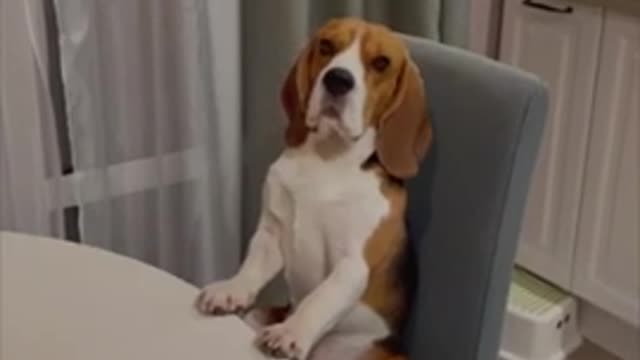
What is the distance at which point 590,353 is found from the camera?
255 centimetres

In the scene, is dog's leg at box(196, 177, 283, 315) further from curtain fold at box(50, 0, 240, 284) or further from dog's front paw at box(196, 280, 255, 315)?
curtain fold at box(50, 0, 240, 284)

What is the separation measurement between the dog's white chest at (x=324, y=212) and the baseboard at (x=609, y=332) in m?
1.35

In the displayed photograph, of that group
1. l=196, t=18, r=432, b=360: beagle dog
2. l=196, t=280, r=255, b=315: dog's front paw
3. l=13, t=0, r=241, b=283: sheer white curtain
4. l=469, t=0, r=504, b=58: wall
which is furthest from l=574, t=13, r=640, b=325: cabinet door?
l=196, t=280, r=255, b=315: dog's front paw

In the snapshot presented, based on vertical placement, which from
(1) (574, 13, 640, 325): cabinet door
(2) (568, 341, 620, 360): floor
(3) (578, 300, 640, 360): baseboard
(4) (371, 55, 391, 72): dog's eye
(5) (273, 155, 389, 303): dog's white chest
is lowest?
(2) (568, 341, 620, 360): floor

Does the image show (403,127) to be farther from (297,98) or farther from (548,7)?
(548,7)

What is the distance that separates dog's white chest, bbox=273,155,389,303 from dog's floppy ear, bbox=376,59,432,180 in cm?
4

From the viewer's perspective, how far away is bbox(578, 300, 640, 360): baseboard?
249 cm

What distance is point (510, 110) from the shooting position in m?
1.36

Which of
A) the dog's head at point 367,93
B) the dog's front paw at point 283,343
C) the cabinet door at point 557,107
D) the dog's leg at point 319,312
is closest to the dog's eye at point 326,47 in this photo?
the dog's head at point 367,93

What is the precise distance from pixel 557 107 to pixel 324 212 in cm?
122

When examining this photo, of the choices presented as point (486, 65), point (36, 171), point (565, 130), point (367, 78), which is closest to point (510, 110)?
point (486, 65)

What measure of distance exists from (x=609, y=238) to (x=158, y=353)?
149 cm

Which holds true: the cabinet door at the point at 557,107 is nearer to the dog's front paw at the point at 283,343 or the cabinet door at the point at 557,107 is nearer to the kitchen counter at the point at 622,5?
the kitchen counter at the point at 622,5

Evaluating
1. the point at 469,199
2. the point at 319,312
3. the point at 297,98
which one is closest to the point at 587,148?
the point at 469,199
